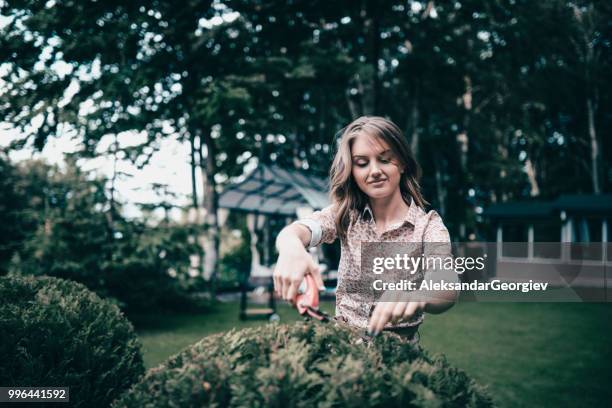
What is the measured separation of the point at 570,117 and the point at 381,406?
93.6ft

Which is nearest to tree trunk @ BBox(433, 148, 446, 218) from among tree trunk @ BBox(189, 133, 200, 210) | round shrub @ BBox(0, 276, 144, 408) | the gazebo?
the gazebo

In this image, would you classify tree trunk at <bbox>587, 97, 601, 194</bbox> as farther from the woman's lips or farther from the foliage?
the woman's lips

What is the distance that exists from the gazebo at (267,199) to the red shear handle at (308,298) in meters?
12.7

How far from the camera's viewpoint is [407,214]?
226 centimetres

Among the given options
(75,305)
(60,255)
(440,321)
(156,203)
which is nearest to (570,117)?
(440,321)

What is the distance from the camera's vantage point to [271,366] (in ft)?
4.93

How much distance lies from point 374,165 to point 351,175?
0.15 metres

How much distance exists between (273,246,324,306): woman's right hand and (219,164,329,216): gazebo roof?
12.7 m

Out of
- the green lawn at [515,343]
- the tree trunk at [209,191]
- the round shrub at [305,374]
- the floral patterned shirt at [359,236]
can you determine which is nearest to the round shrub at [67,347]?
the round shrub at [305,374]

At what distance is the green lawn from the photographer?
20.0 ft

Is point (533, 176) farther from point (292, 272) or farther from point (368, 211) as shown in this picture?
point (292, 272)

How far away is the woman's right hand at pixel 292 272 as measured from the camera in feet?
5.39

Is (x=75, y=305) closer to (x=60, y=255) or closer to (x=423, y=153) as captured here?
(x=60, y=255)

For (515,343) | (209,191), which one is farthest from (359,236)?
(209,191)
